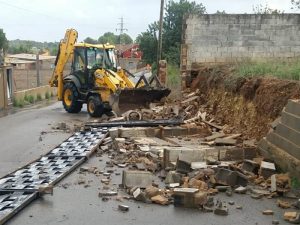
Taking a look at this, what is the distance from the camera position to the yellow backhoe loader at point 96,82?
18578 millimetres

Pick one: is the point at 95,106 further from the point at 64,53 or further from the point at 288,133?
the point at 288,133

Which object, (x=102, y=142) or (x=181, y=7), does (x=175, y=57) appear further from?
(x=102, y=142)

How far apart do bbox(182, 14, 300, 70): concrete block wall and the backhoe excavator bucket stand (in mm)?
1898

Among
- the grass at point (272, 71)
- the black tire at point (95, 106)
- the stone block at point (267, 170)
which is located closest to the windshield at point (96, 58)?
the black tire at point (95, 106)

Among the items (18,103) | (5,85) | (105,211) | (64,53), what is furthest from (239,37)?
(18,103)

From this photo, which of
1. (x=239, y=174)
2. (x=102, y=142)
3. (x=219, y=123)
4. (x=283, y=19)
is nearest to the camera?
(x=239, y=174)

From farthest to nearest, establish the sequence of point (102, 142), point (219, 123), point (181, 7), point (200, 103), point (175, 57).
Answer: point (181, 7) < point (175, 57) < point (200, 103) < point (219, 123) < point (102, 142)

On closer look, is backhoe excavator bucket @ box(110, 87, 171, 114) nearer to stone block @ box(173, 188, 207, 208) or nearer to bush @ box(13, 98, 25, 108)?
bush @ box(13, 98, 25, 108)

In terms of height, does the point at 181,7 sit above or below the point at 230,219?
above

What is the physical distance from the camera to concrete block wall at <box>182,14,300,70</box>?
19.2m

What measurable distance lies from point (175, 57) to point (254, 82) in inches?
919

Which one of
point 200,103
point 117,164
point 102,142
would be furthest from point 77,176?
point 200,103

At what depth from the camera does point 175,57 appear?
36062 mm

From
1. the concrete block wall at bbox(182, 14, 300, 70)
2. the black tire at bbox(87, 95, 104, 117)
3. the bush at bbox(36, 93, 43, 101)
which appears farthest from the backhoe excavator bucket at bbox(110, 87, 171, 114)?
the bush at bbox(36, 93, 43, 101)
